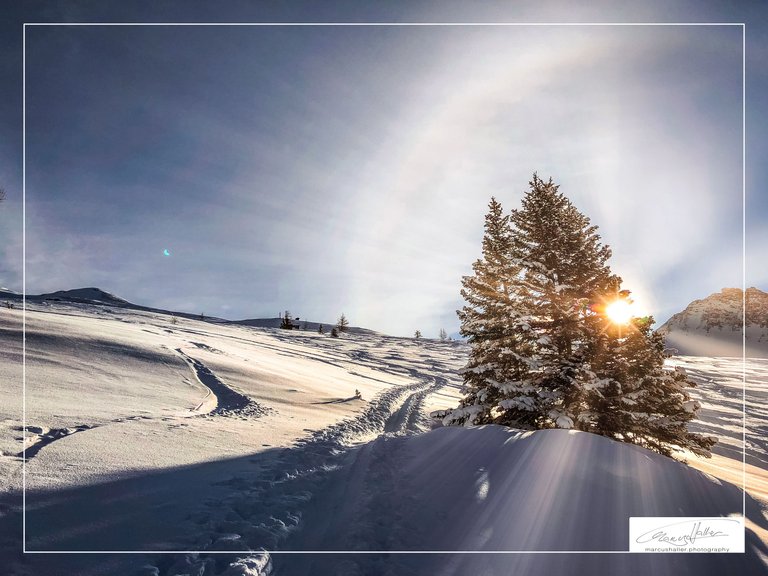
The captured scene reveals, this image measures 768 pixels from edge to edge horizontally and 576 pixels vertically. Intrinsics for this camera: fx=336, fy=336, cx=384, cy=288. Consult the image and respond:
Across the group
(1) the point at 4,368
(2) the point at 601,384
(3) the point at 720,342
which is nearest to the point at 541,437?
(2) the point at 601,384

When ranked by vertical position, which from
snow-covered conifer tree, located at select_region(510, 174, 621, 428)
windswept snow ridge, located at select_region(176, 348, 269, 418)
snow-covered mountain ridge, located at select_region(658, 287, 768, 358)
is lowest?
snow-covered mountain ridge, located at select_region(658, 287, 768, 358)

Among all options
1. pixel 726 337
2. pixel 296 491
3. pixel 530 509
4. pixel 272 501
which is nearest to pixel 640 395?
pixel 530 509

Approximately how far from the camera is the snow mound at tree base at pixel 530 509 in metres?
4.42

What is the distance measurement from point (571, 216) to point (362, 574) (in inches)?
504

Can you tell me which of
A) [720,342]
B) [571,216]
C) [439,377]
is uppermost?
[571,216]

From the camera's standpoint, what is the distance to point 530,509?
210 inches

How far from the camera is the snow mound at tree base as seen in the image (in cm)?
442

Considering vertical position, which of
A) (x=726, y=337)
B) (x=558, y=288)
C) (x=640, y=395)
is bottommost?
(x=726, y=337)

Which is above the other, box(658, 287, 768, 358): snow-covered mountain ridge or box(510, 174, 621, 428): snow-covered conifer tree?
box(510, 174, 621, 428): snow-covered conifer tree

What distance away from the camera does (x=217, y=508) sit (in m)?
5.11

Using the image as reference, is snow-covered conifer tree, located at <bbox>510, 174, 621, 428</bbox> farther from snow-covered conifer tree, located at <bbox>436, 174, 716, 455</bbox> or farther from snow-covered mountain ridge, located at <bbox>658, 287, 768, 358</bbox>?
snow-covered mountain ridge, located at <bbox>658, 287, 768, 358</bbox>

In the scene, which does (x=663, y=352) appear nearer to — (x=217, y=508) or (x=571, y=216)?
(x=571, y=216)

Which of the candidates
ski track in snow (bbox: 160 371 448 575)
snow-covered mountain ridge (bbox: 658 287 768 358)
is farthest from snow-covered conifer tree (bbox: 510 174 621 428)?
snow-covered mountain ridge (bbox: 658 287 768 358)

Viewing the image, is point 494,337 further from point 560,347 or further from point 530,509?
point 530,509
